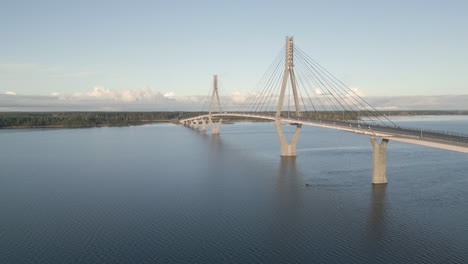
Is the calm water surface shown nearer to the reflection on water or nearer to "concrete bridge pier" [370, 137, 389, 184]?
the reflection on water

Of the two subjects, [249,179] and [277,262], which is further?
[249,179]

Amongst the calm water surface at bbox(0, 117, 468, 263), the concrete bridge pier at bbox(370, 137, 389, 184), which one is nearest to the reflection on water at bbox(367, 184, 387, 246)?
the calm water surface at bbox(0, 117, 468, 263)

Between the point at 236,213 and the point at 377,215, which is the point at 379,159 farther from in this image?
the point at 236,213

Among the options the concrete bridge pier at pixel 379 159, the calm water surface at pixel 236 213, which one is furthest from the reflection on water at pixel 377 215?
the concrete bridge pier at pixel 379 159

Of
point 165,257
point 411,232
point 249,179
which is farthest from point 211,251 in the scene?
point 249,179

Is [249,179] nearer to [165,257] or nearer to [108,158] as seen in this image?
[165,257]

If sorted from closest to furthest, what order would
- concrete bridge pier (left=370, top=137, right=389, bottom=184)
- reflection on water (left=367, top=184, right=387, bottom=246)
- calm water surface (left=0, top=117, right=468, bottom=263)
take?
calm water surface (left=0, top=117, right=468, bottom=263)
reflection on water (left=367, top=184, right=387, bottom=246)
concrete bridge pier (left=370, top=137, right=389, bottom=184)

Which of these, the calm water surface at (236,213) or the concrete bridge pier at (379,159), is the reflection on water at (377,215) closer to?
the calm water surface at (236,213)
